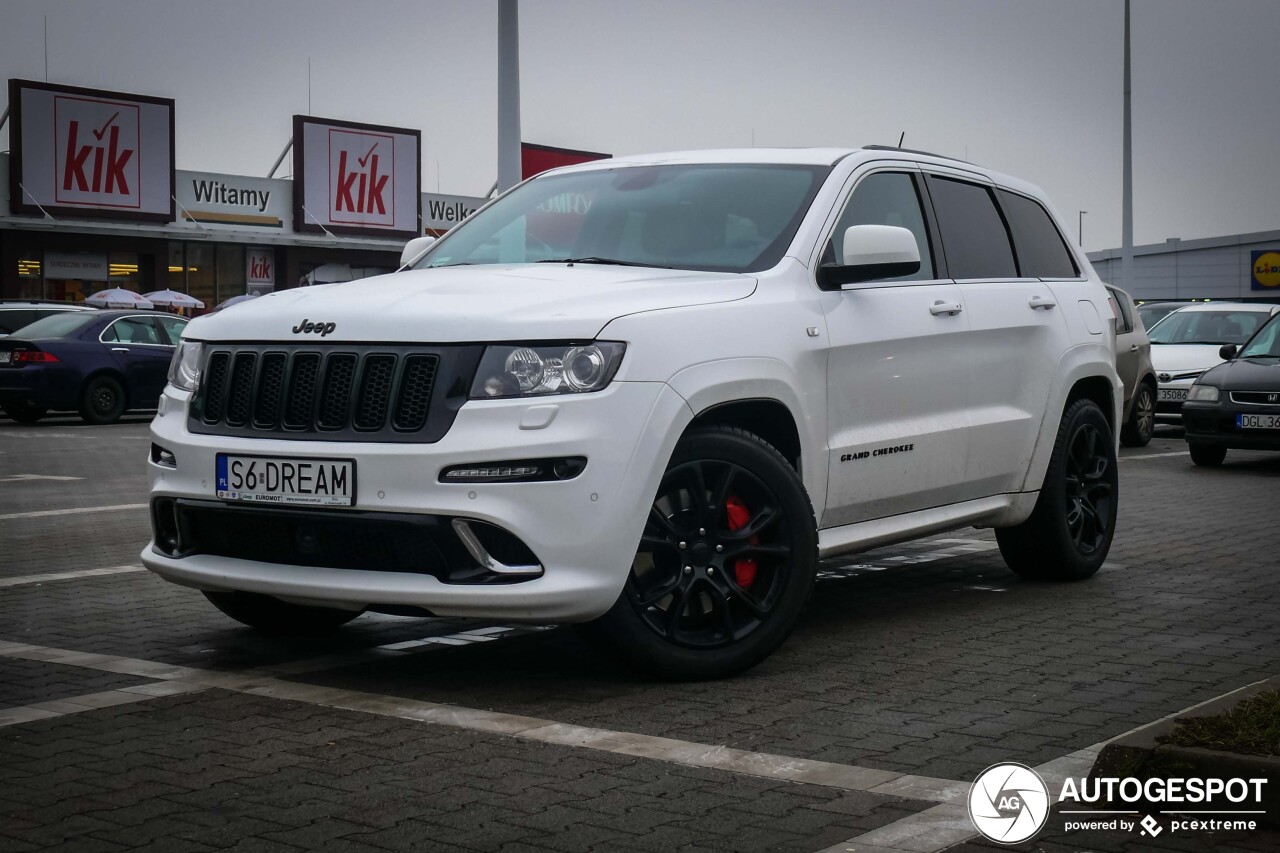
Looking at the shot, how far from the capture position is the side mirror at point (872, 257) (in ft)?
20.0

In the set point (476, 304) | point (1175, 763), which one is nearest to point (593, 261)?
point (476, 304)

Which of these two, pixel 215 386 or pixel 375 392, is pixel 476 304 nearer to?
pixel 375 392

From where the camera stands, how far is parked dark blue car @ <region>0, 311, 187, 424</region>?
22.4m

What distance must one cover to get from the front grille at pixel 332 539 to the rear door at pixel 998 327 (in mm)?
2710

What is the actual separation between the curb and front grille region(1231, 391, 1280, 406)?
12.0m

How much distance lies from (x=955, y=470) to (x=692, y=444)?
6.06 feet

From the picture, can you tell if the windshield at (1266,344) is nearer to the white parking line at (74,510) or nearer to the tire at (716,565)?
the white parking line at (74,510)

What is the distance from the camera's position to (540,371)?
517 centimetres

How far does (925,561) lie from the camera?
8.92 m

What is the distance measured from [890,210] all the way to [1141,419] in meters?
12.5

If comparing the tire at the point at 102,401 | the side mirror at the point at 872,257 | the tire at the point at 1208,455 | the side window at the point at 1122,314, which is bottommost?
the tire at the point at 1208,455

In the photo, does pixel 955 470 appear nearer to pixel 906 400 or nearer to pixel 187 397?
pixel 906 400

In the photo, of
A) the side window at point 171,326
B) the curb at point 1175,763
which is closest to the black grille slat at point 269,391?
the curb at point 1175,763

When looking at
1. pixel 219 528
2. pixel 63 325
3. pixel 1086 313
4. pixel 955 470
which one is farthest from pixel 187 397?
pixel 63 325
